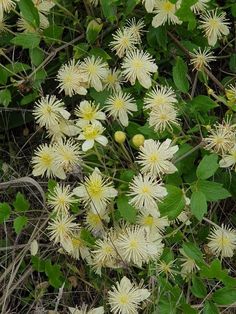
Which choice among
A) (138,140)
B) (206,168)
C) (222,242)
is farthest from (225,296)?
(138,140)

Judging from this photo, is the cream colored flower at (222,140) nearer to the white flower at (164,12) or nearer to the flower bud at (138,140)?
the flower bud at (138,140)

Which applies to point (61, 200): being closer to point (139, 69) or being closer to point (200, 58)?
point (139, 69)

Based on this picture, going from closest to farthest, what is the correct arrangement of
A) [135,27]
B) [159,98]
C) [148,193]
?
[148,193], [159,98], [135,27]

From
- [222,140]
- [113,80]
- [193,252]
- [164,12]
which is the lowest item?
[193,252]

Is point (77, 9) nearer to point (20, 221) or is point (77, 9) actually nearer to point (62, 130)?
point (62, 130)

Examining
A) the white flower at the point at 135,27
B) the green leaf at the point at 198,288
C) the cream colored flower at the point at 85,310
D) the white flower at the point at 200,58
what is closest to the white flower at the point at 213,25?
the white flower at the point at 200,58

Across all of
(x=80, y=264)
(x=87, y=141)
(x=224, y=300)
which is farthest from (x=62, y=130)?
(x=224, y=300)
